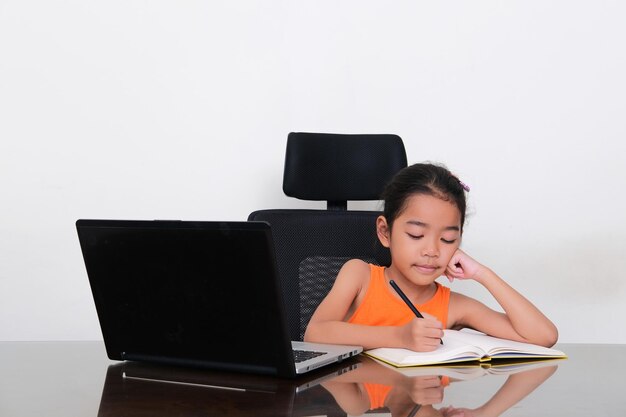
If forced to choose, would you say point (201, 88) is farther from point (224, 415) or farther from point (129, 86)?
point (224, 415)

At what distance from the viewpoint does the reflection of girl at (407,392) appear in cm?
113

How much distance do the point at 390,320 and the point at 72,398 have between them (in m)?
0.99

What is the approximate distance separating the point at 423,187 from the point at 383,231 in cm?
17

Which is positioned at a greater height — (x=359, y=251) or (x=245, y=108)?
(x=245, y=108)

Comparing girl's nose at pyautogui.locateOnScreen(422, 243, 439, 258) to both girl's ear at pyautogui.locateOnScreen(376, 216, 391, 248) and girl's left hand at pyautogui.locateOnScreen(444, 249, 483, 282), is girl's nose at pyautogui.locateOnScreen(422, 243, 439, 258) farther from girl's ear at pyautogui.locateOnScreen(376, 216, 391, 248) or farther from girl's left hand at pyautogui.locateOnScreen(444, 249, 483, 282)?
girl's ear at pyautogui.locateOnScreen(376, 216, 391, 248)

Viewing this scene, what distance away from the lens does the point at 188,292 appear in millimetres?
1349

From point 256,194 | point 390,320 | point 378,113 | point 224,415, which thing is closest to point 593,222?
point 378,113

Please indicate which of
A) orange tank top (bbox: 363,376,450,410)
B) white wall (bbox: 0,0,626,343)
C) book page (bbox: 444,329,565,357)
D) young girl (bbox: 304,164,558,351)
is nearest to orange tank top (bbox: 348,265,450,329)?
young girl (bbox: 304,164,558,351)

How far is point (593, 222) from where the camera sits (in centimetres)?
339

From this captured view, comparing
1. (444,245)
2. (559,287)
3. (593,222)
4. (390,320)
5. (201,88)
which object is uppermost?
(201,88)

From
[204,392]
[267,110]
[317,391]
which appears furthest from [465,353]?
[267,110]

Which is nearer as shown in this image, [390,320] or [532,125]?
[390,320]

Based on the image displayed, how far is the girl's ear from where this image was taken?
2.10 meters

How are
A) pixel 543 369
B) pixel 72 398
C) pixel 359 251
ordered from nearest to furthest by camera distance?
1. pixel 72 398
2. pixel 543 369
3. pixel 359 251
